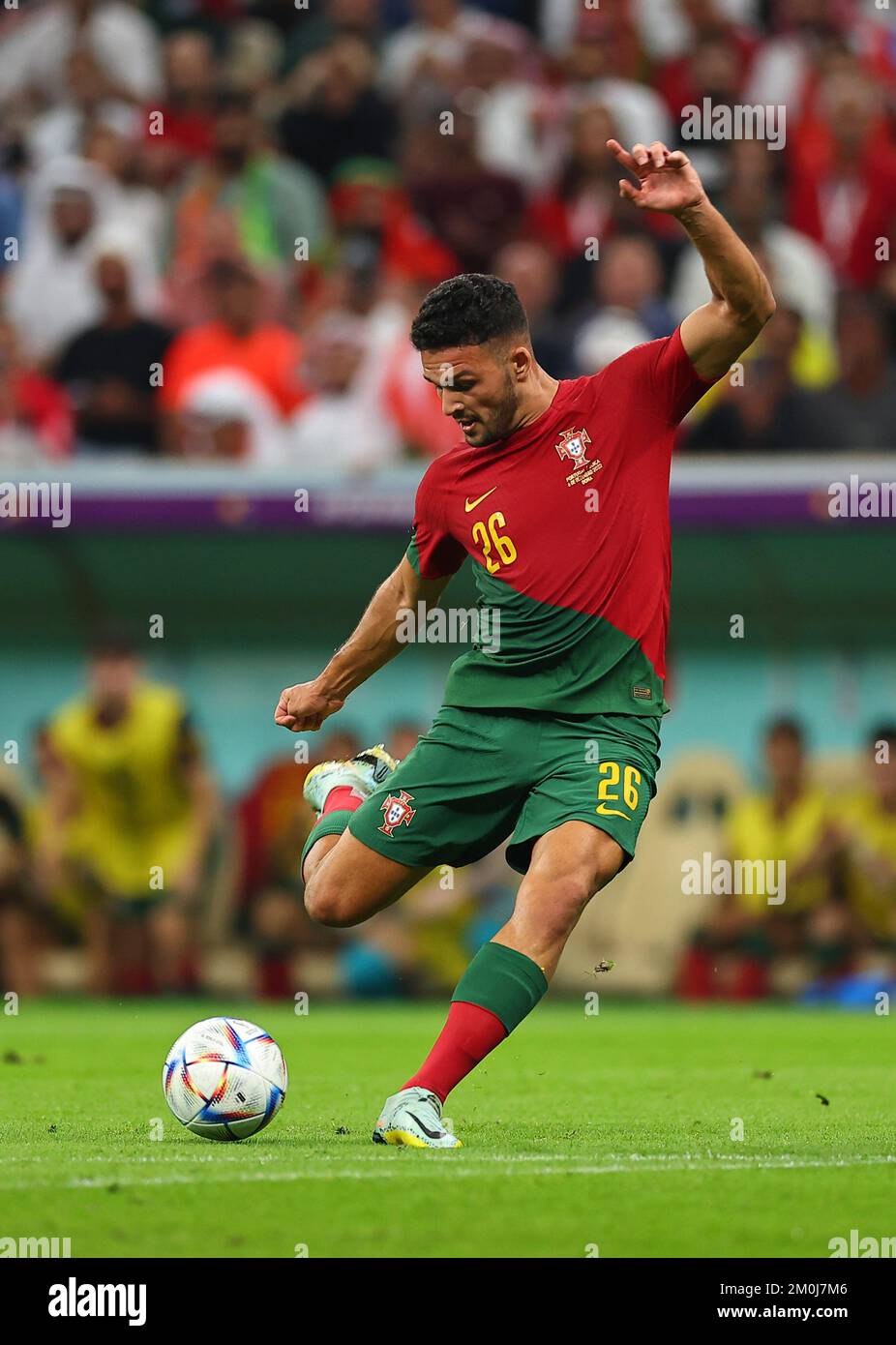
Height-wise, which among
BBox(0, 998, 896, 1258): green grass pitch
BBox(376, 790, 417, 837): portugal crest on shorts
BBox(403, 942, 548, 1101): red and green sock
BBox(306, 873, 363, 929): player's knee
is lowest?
BBox(0, 998, 896, 1258): green grass pitch

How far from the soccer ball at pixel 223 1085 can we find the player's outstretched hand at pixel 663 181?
268 cm

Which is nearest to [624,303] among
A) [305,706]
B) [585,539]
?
[305,706]

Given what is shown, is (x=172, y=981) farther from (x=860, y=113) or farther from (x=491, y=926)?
(x=860, y=113)

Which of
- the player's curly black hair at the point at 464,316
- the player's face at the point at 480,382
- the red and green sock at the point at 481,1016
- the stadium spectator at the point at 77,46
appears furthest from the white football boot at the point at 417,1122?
the stadium spectator at the point at 77,46

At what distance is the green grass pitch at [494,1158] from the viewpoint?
491 cm

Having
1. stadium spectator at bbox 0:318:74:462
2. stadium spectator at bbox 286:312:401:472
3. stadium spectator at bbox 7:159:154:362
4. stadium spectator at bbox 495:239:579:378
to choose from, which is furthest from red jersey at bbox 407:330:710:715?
stadium spectator at bbox 7:159:154:362

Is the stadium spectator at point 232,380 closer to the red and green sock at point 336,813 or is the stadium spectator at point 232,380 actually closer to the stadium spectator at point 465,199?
the stadium spectator at point 465,199

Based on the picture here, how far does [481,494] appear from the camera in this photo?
6.81 metres

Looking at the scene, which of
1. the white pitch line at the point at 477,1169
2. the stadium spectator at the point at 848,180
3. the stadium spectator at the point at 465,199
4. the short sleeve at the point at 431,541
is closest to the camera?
the white pitch line at the point at 477,1169

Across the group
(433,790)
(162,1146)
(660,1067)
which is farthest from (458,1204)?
(660,1067)

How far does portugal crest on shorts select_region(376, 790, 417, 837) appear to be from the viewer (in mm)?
6852

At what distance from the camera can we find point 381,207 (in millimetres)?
16109

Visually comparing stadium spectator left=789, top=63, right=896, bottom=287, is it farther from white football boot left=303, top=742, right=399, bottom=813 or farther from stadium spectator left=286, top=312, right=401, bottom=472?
white football boot left=303, top=742, right=399, bottom=813

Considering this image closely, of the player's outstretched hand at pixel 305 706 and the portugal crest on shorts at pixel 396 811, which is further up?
the player's outstretched hand at pixel 305 706
